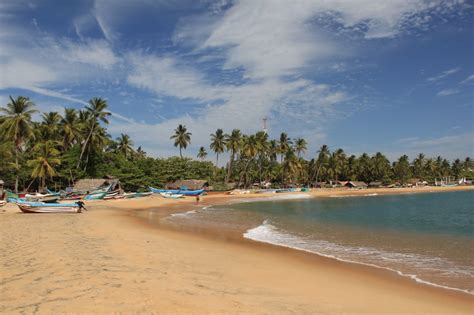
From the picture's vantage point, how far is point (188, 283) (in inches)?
306

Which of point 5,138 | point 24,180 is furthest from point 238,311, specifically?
point 24,180

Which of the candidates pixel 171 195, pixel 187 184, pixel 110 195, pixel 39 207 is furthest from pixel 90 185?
pixel 39 207

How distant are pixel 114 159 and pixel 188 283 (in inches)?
2136

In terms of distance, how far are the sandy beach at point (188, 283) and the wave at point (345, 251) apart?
0.65 meters

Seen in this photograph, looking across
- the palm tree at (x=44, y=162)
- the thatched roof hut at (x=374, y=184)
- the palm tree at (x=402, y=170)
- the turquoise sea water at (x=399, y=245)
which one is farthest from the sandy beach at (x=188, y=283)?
the palm tree at (x=402, y=170)

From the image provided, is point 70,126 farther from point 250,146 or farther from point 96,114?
point 250,146

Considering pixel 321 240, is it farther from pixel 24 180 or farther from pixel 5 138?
pixel 24 180

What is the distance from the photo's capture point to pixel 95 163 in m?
55.2

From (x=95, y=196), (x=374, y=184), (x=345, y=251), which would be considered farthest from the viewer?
(x=374, y=184)

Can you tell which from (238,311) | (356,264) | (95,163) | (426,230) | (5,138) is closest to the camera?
(238,311)

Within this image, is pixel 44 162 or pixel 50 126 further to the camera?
pixel 50 126

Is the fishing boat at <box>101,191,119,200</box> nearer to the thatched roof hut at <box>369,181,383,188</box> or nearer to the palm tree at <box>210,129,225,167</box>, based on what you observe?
the palm tree at <box>210,129,225,167</box>

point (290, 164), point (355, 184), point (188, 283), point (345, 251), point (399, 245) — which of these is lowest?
point (399, 245)

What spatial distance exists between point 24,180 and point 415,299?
5425 cm
